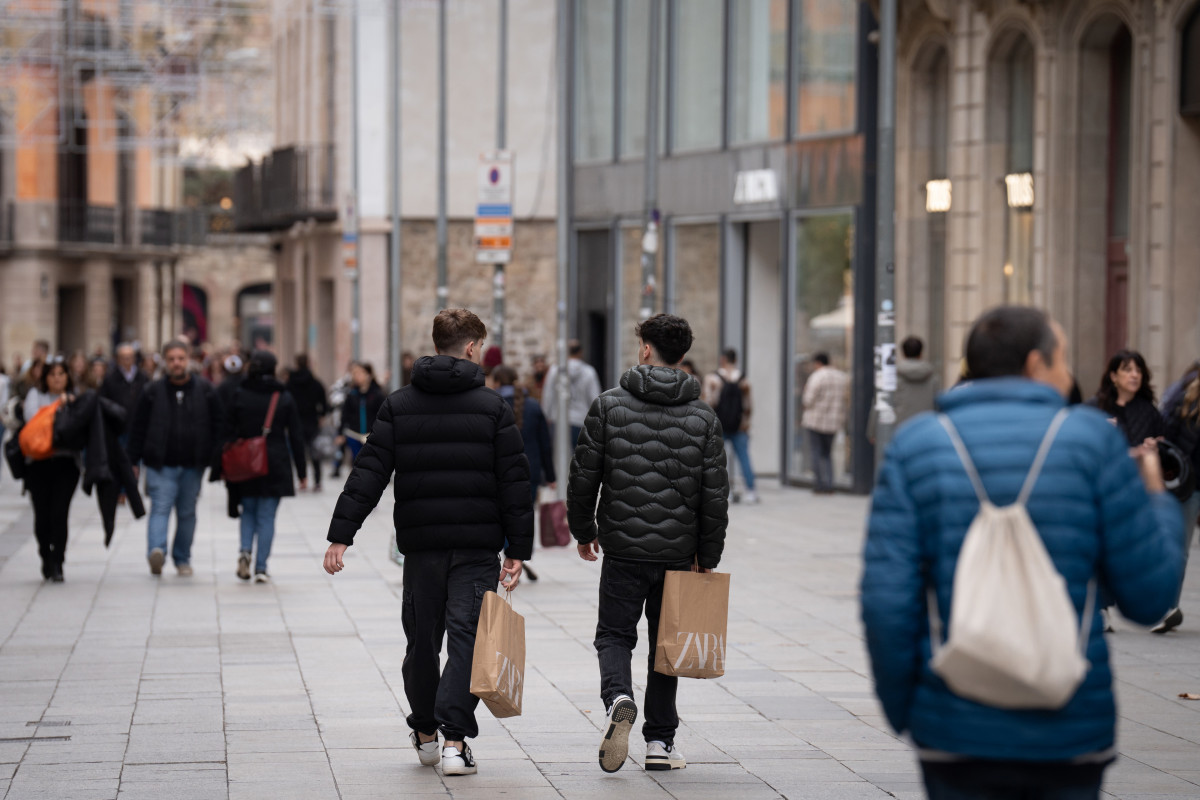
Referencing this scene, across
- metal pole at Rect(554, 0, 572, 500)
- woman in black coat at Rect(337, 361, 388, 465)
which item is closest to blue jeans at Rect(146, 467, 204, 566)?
metal pole at Rect(554, 0, 572, 500)

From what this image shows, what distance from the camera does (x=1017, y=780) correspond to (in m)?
3.96

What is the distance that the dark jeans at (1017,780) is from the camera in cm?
396

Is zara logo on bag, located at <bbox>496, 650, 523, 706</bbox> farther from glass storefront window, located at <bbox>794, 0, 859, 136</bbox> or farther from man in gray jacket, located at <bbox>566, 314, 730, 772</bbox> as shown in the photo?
glass storefront window, located at <bbox>794, 0, 859, 136</bbox>

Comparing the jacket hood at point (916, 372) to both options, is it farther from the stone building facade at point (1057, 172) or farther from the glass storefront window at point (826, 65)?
the glass storefront window at point (826, 65)

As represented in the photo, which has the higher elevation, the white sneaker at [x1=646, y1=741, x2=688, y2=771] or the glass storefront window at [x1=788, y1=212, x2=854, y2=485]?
the glass storefront window at [x1=788, y1=212, x2=854, y2=485]

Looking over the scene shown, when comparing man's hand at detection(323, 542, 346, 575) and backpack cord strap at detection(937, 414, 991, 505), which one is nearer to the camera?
backpack cord strap at detection(937, 414, 991, 505)

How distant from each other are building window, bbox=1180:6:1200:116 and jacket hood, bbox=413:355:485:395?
11.3 metres

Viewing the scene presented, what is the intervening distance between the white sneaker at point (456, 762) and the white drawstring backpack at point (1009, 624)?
367cm

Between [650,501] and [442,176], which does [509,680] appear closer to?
[650,501]

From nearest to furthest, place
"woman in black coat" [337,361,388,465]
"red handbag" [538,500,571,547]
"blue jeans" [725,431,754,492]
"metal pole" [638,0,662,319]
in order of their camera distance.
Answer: "red handbag" [538,500,571,547] → "metal pole" [638,0,662,319] → "blue jeans" [725,431,754,492] → "woman in black coat" [337,361,388,465]

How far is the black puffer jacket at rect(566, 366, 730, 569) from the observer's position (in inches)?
289

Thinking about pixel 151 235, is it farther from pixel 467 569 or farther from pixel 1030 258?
pixel 467 569

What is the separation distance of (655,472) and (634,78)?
2135 cm

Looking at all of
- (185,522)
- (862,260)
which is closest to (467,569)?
(185,522)
